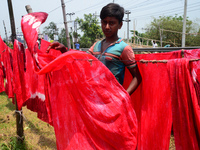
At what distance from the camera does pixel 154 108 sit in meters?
1.35

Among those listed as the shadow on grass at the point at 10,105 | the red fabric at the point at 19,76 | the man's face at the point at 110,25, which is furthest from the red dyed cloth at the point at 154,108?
the shadow on grass at the point at 10,105

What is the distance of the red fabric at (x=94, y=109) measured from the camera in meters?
1.18

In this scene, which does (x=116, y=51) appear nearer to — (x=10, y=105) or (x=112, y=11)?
(x=112, y=11)

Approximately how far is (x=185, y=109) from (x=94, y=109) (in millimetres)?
558

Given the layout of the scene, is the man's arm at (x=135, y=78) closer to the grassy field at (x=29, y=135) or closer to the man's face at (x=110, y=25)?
the man's face at (x=110, y=25)

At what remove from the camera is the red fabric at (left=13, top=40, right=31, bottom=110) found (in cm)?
232

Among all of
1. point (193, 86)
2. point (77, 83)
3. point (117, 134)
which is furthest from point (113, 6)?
point (117, 134)

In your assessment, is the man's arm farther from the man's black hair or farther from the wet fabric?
the man's black hair

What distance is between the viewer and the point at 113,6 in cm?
138

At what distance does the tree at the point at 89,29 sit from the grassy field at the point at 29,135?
34164 millimetres

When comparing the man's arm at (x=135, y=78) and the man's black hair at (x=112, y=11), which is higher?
the man's black hair at (x=112, y=11)

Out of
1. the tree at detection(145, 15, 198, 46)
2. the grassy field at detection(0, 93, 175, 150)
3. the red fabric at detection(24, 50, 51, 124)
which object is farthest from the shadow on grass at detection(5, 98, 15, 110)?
the tree at detection(145, 15, 198, 46)

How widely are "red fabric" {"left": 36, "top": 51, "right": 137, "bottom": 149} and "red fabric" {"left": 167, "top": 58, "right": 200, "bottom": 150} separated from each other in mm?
309

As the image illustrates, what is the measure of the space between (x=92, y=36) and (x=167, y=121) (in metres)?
38.6
